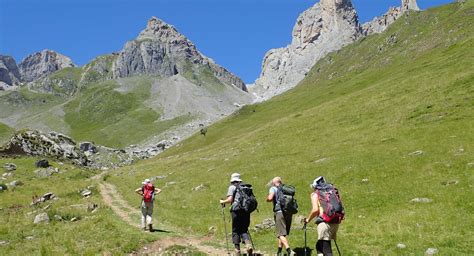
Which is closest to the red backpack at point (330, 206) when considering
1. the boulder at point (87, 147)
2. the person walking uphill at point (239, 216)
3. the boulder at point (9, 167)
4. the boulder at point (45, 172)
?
the person walking uphill at point (239, 216)

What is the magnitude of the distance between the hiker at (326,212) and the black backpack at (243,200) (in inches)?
147

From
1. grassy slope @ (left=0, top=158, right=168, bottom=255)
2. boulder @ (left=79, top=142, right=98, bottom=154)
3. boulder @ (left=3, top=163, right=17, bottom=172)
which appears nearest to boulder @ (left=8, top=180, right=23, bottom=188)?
boulder @ (left=3, top=163, right=17, bottom=172)

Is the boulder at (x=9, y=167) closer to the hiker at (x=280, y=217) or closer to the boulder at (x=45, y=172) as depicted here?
the boulder at (x=45, y=172)

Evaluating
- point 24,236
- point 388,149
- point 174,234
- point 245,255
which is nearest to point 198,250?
point 245,255

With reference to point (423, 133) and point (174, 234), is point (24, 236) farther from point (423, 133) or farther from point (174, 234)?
point (423, 133)

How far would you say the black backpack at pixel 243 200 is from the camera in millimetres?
17672

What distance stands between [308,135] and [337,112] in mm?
11166

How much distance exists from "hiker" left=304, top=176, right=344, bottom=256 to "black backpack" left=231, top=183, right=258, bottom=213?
3728 millimetres

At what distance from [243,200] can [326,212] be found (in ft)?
14.2

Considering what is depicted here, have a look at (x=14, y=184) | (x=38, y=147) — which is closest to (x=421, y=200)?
(x=14, y=184)

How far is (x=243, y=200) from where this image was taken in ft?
58.2

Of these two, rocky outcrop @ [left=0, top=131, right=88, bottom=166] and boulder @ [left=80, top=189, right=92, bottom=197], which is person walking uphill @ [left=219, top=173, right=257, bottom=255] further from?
rocky outcrop @ [left=0, top=131, right=88, bottom=166]

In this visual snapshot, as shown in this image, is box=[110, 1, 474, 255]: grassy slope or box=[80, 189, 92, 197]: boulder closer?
box=[110, 1, 474, 255]: grassy slope

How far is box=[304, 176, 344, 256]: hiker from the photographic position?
46.9 feet
